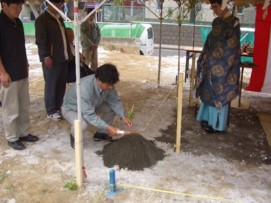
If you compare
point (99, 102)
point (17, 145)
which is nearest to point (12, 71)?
point (17, 145)

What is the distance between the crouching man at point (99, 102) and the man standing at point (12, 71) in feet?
1.68

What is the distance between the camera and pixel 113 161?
10.8ft

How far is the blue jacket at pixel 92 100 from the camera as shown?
316 cm

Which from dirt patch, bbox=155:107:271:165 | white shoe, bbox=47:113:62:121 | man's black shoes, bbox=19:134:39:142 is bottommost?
dirt patch, bbox=155:107:271:165

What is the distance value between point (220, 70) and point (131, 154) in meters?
1.58

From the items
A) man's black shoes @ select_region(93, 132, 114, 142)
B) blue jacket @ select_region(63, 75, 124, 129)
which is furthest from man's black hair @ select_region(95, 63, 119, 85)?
man's black shoes @ select_region(93, 132, 114, 142)

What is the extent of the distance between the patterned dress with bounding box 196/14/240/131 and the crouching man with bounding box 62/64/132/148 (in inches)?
49.6

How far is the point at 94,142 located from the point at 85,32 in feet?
12.3

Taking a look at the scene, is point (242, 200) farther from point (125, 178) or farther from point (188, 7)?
point (188, 7)

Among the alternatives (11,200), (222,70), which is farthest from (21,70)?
(222,70)

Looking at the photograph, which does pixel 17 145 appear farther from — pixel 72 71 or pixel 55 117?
pixel 72 71

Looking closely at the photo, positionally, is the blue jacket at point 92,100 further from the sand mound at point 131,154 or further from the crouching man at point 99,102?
the sand mound at point 131,154

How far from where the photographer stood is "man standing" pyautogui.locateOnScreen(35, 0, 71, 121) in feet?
13.6

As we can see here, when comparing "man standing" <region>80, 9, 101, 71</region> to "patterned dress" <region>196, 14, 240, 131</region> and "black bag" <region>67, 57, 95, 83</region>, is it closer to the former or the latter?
"black bag" <region>67, 57, 95, 83</region>
